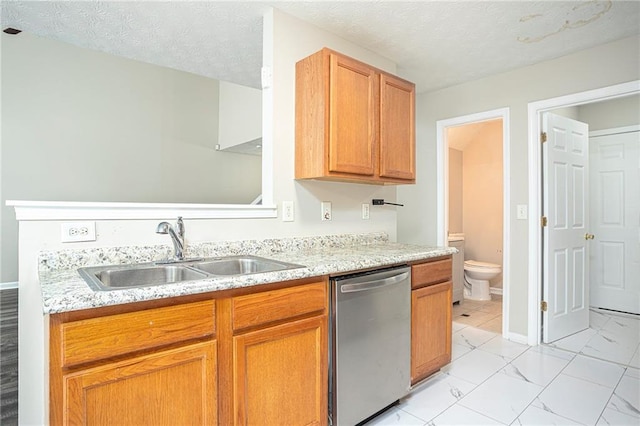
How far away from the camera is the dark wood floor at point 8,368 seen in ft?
5.96

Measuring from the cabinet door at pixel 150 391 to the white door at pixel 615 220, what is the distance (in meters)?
4.39

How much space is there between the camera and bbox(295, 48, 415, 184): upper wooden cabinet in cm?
205

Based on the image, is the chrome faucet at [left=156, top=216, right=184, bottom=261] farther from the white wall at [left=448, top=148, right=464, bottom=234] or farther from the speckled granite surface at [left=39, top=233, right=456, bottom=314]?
the white wall at [left=448, top=148, right=464, bottom=234]

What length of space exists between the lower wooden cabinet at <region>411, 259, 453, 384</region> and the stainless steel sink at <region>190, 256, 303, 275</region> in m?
0.88

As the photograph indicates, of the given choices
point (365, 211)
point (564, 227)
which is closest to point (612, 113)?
point (564, 227)

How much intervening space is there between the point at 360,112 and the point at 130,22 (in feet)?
5.25

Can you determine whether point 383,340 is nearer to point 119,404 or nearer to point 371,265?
point 371,265

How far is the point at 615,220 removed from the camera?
3.81 m

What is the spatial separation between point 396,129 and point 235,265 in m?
1.41

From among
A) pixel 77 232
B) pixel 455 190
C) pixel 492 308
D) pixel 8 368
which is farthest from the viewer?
pixel 455 190

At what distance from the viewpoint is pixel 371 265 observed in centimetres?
175

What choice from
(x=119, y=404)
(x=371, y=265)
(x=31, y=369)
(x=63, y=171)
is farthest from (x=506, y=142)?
(x=63, y=171)

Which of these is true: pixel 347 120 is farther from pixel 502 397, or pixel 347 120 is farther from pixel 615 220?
pixel 615 220

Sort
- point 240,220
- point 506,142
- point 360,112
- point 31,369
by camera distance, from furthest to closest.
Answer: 1. point 506,142
2. point 360,112
3. point 240,220
4. point 31,369
